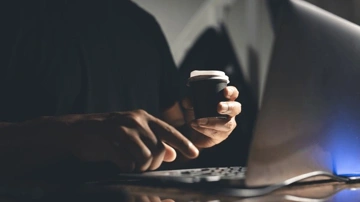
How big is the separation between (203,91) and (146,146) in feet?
0.96

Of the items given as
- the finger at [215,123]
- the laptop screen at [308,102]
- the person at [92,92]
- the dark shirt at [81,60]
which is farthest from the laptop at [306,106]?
the dark shirt at [81,60]

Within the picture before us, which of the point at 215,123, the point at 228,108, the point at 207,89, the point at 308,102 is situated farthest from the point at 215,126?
the point at 308,102

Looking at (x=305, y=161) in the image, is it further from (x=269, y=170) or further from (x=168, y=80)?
(x=168, y=80)

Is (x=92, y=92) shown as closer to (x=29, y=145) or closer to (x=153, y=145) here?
(x=29, y=145)

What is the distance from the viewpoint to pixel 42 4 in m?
1.54

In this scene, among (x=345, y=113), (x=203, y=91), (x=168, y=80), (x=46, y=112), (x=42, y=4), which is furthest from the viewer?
(x=168, y=80)

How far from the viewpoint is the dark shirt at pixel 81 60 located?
1.40 metres

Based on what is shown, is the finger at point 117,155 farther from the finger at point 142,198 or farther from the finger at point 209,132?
the finger at point 209,132

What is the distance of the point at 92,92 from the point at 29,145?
651 mm

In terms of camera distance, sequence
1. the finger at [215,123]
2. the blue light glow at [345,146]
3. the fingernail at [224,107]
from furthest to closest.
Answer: the finger at [215,123]
the fingernail at [224,107]
the blue light glow at [345,146]

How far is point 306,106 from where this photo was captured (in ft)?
2.00

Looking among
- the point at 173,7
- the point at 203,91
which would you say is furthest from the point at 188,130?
the point at 173,7

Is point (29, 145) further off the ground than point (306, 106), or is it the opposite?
point (306, 106)

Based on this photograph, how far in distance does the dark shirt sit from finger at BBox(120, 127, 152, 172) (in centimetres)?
79
